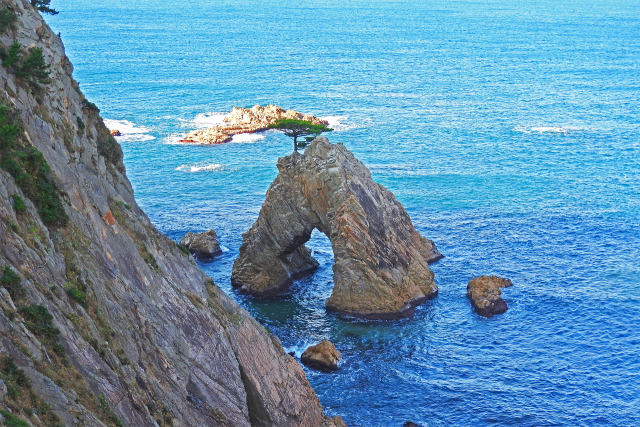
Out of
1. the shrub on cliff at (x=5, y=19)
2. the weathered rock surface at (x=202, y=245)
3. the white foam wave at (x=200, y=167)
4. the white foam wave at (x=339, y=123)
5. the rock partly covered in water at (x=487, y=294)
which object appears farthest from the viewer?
the white foam wave at (x=339, y=123)

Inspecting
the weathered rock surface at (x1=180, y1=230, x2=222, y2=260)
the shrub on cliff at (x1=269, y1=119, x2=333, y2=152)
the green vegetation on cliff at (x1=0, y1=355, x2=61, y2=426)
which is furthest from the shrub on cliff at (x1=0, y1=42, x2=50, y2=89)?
the weathered rock surface at (x1=180, y1=230, x2=222, y2=260)

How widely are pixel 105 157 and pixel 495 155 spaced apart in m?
85.9

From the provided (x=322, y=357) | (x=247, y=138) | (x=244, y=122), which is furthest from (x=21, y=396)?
(x=244, y=122)

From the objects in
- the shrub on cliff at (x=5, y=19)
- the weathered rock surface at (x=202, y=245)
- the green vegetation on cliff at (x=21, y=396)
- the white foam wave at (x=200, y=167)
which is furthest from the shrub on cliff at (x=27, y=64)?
the white foam wave at (x=200, y=167)

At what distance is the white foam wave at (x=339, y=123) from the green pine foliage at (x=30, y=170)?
343 feet

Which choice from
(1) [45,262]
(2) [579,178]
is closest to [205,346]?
(1) [45,262]

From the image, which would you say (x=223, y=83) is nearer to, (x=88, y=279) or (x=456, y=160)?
(x=456, y=160)

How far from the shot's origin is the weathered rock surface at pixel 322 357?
69.0 metres

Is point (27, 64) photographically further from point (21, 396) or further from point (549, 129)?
point (549, 129)

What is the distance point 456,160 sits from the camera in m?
128

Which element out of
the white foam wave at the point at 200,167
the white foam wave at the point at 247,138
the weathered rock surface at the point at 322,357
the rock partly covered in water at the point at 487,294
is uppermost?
the white foam wave at the point at 247,138

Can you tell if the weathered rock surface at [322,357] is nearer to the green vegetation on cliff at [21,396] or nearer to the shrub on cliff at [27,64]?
the shrub on cliff at [27,64]

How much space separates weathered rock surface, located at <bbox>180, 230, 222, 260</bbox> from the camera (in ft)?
299

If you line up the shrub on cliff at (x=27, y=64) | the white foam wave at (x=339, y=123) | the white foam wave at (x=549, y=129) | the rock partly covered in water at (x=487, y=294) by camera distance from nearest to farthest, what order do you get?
the shrub on cliff at (x=27, y=64) < the rock partly covered in water at (x=487, y=294) < the white foam wave at (x=549, y=129) < the white foam wave at (x=339, y=123)
